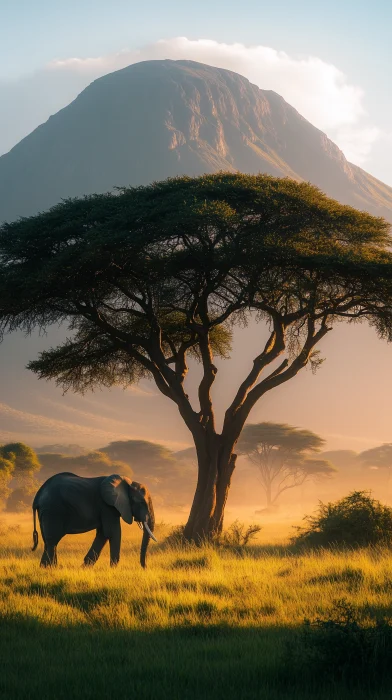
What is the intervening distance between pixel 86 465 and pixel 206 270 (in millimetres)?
42005

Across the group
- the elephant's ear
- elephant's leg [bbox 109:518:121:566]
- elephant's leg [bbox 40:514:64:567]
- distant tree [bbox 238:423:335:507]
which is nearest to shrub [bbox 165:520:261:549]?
elephant's leg [bbox 109:518:121:566]

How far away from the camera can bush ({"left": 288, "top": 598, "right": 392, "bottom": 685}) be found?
7.49 metres

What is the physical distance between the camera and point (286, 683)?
732 centimetres

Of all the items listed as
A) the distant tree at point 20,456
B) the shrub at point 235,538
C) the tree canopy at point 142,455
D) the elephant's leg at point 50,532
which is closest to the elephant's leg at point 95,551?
the elephant's leg at point 50,532

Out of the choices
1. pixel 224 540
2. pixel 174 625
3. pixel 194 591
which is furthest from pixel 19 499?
pixel 174 625

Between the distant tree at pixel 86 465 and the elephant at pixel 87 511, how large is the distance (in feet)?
139

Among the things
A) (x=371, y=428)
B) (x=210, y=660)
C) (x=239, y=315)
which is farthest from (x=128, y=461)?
(x=371, y=428)

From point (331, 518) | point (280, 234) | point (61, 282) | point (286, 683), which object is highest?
point (280, 234)

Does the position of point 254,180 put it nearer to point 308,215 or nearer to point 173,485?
point 308,215

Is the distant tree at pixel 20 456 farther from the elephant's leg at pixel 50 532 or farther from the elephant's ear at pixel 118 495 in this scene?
the elephant's ear at pixel 118 495

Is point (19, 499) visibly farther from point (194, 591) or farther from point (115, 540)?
point (194, 591)

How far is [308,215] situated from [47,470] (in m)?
46.3

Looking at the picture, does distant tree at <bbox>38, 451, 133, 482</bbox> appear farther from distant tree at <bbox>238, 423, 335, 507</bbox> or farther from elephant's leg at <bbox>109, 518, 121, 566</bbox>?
elephant's leg at <bbox>109, 518, 121, 566</bbox>

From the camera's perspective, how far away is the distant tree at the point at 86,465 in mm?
60750
